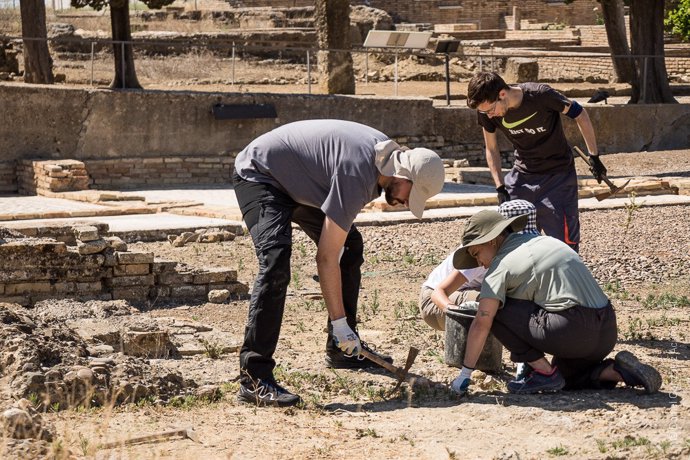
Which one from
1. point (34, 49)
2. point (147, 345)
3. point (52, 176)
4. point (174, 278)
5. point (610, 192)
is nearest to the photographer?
point (147, 345)

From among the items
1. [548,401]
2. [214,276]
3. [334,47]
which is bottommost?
[214,276]

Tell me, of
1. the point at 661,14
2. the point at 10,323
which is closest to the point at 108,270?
the point at 10,323

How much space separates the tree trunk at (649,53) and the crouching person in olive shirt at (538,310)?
1686 cm

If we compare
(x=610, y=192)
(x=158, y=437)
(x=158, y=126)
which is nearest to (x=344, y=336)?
(x=158, y=437)

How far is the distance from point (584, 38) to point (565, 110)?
96.5 feet

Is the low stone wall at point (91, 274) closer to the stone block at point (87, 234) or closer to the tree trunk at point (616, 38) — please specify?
the stone block at point (87, 234)

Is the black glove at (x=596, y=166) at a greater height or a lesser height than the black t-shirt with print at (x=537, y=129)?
lesser

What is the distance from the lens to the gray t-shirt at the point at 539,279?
5.84 m

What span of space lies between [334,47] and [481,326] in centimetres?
1548

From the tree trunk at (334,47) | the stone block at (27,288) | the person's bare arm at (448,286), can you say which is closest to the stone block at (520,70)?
the tree trunk at (334,47)

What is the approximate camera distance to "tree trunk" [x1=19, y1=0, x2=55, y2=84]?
68.7 feet

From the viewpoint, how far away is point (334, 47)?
20.9 metres

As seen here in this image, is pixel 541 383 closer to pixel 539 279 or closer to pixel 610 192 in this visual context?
pixel 539 279

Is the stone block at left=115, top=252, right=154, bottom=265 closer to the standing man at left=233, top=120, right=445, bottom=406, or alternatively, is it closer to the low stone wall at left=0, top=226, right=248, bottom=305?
the low stone wall at left=0, top=226, right=248, bottom=305
